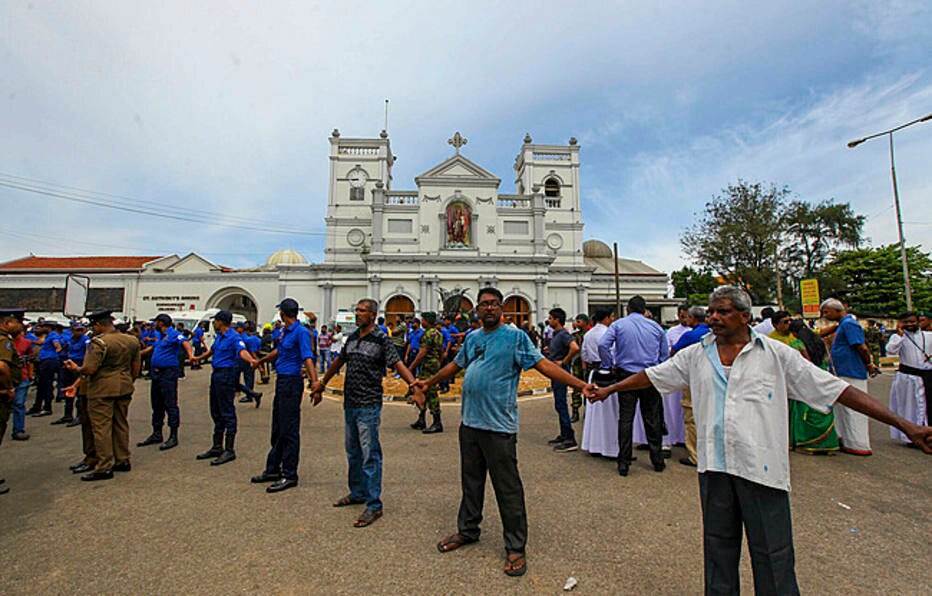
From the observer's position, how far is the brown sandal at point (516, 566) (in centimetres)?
270

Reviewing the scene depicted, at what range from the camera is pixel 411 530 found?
3350 mm

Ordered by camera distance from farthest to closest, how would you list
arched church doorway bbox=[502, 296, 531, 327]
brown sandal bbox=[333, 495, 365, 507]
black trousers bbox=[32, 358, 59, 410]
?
arched church doorway bbox=[502, 296, 531, 327] < black trousers bbox=[32, 358, 59, 410] < brown sandal bbox=[333, 495, 365, 507]

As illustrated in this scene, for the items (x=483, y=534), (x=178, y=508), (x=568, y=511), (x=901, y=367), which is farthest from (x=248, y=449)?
(x=901, y=367)

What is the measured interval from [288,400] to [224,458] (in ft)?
5.43

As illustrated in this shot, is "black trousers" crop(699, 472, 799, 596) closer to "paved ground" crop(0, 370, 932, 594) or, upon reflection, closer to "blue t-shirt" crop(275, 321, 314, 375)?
"paved ground" crop(0, 370, 932, 594)

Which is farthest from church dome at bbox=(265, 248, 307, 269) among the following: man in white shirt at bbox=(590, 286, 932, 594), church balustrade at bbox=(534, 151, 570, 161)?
man in white shirt at bbox=(590, 286, 932, 594)

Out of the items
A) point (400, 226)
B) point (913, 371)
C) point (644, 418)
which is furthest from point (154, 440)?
point (400, 226)

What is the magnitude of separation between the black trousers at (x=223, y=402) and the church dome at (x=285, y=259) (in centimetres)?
3970

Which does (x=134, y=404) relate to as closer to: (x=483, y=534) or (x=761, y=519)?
(x=483, y=534)

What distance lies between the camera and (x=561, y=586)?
2582 millimetres

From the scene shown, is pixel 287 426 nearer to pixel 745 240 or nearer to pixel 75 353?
pixel 75 353

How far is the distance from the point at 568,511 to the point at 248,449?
451 cm

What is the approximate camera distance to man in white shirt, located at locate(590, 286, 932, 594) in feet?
6.51

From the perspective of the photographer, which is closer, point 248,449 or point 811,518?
point 811,518
